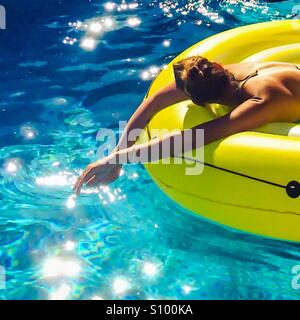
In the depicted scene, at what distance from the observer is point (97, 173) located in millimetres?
3039

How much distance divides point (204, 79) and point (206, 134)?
25 cm

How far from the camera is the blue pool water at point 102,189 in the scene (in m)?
2.91

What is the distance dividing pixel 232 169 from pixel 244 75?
499mm

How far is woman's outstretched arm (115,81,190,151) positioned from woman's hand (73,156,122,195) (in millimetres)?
136

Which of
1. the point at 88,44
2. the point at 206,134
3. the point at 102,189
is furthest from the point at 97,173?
the point at 88,44

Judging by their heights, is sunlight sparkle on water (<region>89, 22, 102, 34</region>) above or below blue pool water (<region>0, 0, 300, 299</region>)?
above

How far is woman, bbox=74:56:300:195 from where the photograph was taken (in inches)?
111

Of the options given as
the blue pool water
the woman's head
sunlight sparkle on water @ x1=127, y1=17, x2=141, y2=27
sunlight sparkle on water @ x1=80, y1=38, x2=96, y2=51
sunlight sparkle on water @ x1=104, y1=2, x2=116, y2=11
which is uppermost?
sunlight sparkle on water @ x1=104, y1=2, x2=116, y2=11

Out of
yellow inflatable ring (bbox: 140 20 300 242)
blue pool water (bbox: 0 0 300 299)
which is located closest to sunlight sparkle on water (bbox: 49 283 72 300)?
blue pool water (bbox: 0 0 300 299)

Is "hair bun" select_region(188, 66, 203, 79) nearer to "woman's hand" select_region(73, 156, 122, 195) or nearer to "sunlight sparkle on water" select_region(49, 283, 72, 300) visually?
"woman's hand" select_region(73, 156, 122, 195)

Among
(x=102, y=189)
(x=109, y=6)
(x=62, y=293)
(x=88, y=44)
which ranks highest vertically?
(x=109, y=6)

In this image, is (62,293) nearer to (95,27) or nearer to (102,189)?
(102,189)

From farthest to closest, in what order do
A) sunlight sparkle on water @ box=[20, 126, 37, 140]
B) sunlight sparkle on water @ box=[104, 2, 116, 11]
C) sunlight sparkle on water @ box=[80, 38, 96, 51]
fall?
sunlight sparkle on water @ box=[104, 2, 116, 11] → sunlight sparkle on water @ box=[80, 38, 96, 51] → sunlight sparkle on water @ box=[20, 126, 37, 140]

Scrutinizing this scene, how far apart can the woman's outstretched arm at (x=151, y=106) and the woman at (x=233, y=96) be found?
18 centimetres
